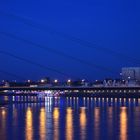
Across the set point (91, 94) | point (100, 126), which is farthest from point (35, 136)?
point (91, 94)

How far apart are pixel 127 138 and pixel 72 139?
214cm

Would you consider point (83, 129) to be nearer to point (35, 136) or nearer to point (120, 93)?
point (35, 136)

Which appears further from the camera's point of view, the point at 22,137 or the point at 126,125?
the point at 126,125

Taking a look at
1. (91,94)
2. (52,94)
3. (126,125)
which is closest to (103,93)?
(91,94)

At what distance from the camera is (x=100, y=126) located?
98.5ft

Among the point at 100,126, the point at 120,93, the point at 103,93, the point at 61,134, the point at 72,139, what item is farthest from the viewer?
the point at 103,93

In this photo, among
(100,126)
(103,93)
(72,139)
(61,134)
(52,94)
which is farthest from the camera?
(52,94)

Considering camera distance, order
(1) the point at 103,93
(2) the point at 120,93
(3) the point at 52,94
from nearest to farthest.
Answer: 1. (2) the point at 120,93
2. (1) the point at 103,93
3. (3) the point at 52,94

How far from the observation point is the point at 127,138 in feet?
76.4

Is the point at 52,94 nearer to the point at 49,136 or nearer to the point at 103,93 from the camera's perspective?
the point at 103,93

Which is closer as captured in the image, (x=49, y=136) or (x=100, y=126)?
(x=49, y=136)

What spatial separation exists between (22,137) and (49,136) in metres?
1.08

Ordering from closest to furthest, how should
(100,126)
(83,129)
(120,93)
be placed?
(83,129), (100,126), (120,93)

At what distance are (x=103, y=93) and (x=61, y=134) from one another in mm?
111422
